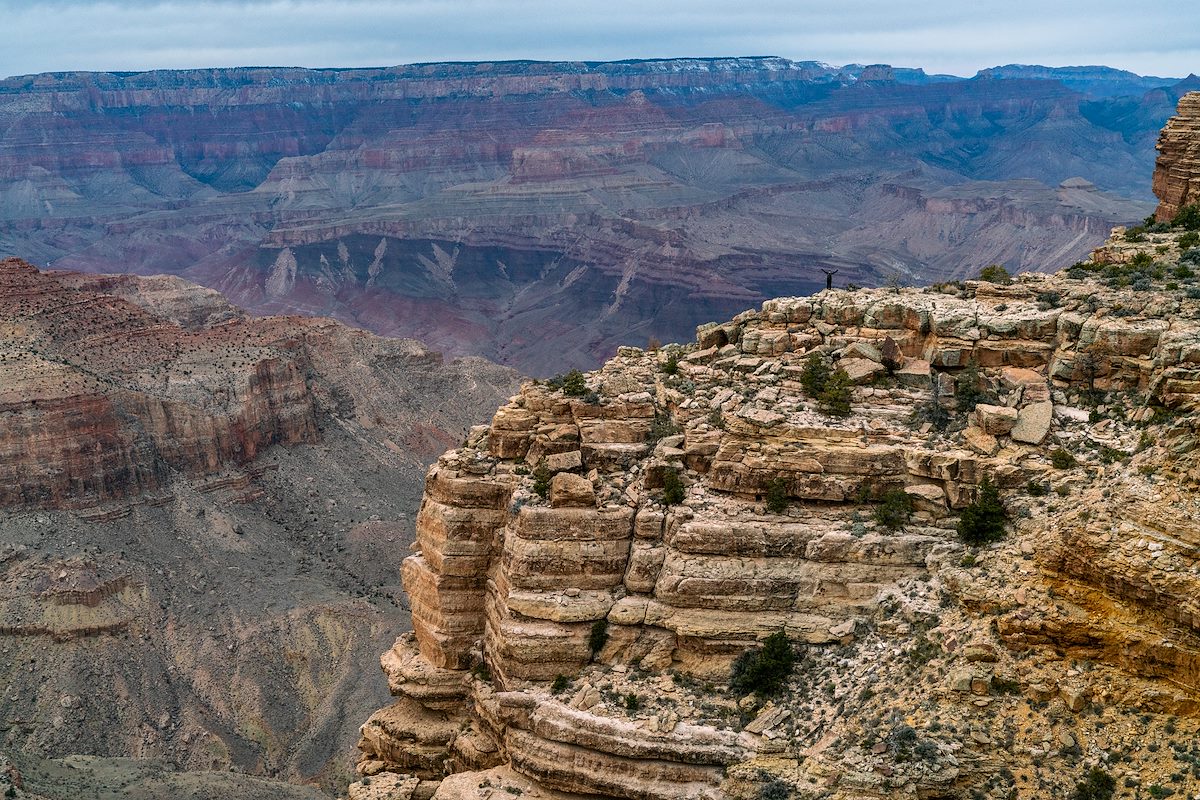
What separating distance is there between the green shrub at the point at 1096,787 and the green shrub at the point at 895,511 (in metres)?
7.20

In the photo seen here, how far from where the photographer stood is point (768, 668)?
29906 mm

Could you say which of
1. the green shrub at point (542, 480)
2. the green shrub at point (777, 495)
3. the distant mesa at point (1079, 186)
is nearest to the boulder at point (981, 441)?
the green shrub at point (777, 495)

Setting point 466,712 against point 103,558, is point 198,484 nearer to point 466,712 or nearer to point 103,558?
point 103,558

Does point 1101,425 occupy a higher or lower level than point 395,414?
higher

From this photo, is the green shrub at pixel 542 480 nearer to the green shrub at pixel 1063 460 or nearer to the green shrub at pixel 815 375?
the green shrub at pixel 815 375

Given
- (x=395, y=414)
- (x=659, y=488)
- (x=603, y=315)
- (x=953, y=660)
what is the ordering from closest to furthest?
(x=953, y=660) → (x=659, y=488) → (x=395, y=414) → (x=603, y=315)

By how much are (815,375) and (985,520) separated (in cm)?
574

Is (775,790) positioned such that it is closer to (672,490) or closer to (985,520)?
(985,520)

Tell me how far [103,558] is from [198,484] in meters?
9.85

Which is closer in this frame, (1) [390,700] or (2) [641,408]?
(2) [641,408]

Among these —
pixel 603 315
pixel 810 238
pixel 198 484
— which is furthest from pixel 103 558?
pixel 810 238

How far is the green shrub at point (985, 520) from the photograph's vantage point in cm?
2920

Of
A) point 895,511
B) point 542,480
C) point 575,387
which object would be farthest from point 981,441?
point 542,480

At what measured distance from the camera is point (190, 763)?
182 ft
